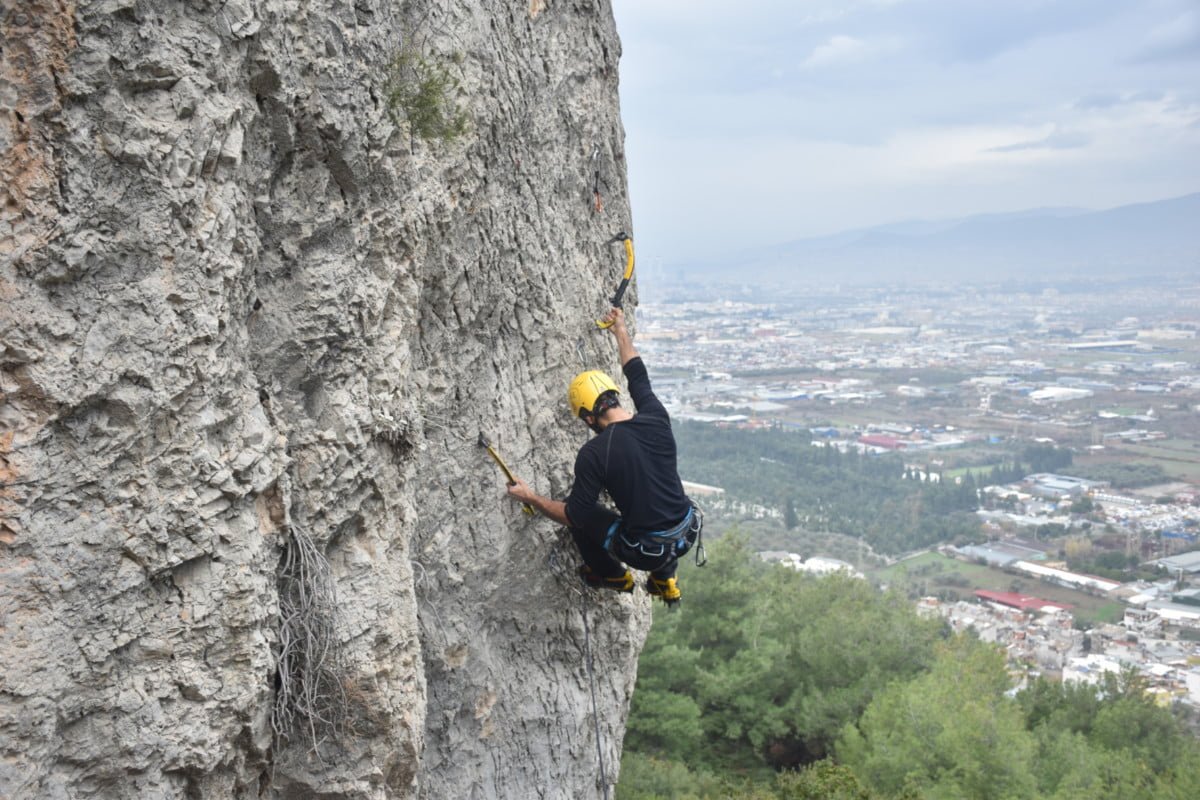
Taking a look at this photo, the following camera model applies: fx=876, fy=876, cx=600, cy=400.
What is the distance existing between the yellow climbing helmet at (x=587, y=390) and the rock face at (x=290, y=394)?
0.23 m

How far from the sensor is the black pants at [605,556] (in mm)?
5230

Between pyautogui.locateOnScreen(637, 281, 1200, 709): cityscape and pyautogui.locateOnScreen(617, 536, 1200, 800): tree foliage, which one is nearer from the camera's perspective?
pyautogui.locateOnScreen(617, 536, 1200, 800): tree foliage

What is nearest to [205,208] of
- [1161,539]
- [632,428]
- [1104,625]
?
[632,428]

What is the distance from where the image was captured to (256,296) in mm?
3477

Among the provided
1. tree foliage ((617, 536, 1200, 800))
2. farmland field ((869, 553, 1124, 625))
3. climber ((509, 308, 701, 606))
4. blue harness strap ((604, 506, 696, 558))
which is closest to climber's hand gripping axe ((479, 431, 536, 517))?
climber ((509, 308, 701, 606))

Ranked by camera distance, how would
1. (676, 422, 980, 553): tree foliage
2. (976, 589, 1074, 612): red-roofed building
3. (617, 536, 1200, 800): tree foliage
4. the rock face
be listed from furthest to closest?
1. (676, 422, 980, 553): tree foliage
2. (976, 589, 1074, 612): red-roofed building
3. (617, 536, 1200, 800): tree foliage
4. the rock face

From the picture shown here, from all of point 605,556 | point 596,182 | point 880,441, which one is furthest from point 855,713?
point 880,441

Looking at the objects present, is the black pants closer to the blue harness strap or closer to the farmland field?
the blue harness strap

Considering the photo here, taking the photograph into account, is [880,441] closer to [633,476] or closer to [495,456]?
[633,476]

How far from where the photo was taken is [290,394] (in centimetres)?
364

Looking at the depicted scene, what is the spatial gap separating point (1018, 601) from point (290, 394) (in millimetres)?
41215

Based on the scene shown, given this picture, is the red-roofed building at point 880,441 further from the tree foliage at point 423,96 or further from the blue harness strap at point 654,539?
the tree foliage at point 423,96

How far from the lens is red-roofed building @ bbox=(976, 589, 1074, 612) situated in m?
37.8

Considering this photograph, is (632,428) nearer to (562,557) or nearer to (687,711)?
(562,557)
